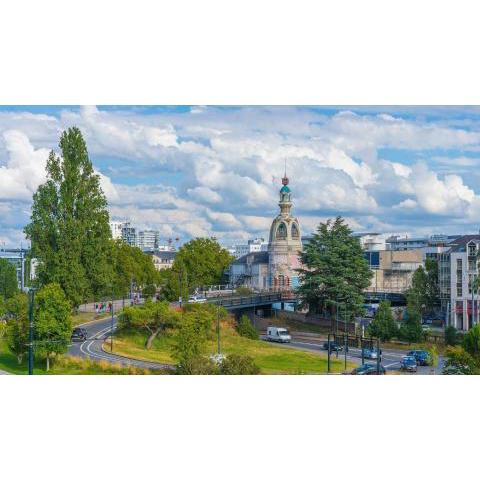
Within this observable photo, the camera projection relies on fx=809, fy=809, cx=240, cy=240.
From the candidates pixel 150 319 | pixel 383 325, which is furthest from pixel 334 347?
pixel 150 319

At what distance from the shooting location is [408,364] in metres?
16.6

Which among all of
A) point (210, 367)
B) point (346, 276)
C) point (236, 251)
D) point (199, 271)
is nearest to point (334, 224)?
point (346, 276)

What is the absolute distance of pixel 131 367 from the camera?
15.6 meters

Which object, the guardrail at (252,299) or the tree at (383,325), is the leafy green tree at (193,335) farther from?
the tree at (383,325)

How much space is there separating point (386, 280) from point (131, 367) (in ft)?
22.9

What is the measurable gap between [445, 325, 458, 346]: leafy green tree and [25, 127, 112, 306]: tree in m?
7.84

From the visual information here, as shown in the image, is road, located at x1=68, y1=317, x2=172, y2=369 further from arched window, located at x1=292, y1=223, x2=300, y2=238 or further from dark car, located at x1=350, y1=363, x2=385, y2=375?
arched window, located at x1=292, y1=223, x2=300, y2=238

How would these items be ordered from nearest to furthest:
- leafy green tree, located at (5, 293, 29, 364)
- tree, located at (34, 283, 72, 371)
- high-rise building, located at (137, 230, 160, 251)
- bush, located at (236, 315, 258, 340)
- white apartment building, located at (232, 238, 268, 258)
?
1. tree, located at (34, 283, 72, 371)
2. leafy green tree, located at (5, 293, 29, 364)
3. bush, located at (236, 315, 258, 340)
4. white apartment building, located at (232, 238, 268, 258)
5. high-rise building, located at (137, 230, 160, 251)

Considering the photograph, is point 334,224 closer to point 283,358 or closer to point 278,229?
point 278,229

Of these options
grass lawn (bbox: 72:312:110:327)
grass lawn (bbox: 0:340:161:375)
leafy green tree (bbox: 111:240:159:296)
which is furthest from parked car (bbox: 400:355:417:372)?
leafy green tree (bbox: 111:240:159:296)

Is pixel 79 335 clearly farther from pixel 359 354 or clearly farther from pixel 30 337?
pixel 359 354

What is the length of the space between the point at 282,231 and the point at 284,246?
433mm

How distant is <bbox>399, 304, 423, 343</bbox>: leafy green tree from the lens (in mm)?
17767

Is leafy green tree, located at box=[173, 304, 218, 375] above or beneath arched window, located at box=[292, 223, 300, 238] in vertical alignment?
beneath
